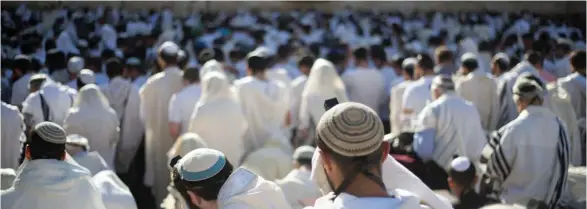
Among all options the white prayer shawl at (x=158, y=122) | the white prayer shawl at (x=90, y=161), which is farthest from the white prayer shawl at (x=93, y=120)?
the white prayer shawl at (x=90, y=161)

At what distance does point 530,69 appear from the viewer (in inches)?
316

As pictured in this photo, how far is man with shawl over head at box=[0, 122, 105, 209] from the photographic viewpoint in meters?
3.54

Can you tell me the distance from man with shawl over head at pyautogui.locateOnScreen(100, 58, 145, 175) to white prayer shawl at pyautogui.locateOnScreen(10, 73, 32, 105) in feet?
2.28

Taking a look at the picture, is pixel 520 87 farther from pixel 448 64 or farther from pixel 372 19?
pixel 372 19

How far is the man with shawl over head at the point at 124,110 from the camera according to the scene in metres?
7.77

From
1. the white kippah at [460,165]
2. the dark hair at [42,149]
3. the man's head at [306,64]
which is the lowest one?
the man's head at [306,64]

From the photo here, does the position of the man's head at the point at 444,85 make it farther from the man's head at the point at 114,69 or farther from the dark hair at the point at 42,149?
the man's head at the point at 114,69

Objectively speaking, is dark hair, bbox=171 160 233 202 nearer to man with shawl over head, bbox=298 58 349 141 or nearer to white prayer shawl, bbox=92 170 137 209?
white prayer shawl, bbox=92 170 137 209

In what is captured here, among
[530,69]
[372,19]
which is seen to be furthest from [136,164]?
[372,19]

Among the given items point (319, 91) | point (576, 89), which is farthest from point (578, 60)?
point (319, 91)

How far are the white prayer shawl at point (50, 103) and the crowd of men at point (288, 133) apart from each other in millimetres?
11

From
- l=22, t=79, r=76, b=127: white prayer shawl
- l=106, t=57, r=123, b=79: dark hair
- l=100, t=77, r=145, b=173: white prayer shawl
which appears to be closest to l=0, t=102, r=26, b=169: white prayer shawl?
l=22, t=79, r=76, b=127: white prayer shawl

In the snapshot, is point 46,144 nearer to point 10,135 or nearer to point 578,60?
point 10,135

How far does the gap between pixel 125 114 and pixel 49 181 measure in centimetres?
424
